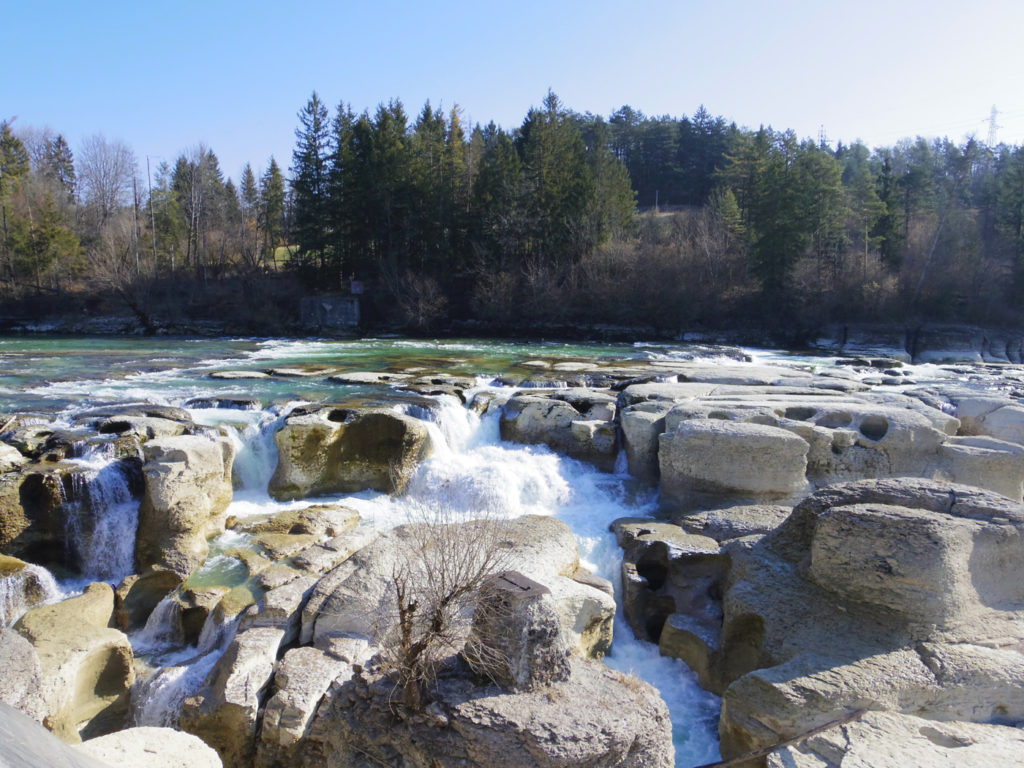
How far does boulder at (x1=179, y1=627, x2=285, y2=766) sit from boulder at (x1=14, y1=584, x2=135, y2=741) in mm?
1193

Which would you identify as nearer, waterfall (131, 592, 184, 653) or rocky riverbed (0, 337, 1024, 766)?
rocky riverbed (0, 337, 1024, 766)

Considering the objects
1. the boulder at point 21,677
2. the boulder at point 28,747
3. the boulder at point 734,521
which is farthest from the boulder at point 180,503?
the boulder at point 28,747

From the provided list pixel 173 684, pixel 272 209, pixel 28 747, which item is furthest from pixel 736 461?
pixel 272 209

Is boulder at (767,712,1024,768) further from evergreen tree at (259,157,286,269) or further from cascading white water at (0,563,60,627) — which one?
evergreen tree at (259,157,286,269)

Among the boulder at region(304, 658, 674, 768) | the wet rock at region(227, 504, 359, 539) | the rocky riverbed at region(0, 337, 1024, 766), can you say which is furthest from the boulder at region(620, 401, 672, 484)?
the boulder at region(304, 658, 674, 768)

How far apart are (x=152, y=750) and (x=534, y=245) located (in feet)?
138

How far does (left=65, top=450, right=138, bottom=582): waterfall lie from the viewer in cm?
1041

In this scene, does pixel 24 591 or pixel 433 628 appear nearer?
pixel 433 628

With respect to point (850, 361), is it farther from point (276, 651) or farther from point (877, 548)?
point (276, 651)

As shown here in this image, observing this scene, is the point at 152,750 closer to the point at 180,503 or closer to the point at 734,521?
the point at 180,503

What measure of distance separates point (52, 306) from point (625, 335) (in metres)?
36.4

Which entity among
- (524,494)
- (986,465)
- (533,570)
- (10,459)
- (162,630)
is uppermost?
(10,459)

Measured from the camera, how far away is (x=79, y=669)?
24.0 ft

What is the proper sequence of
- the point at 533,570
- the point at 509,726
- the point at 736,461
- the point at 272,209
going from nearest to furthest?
the point at 509,726 < the point at 533,570 < the point at 736,461 < the point at 272,209
